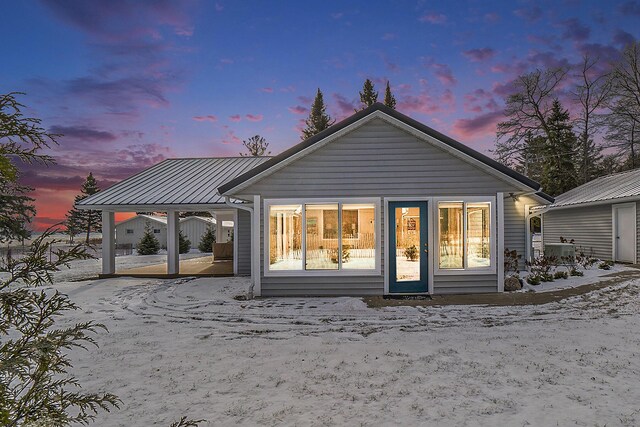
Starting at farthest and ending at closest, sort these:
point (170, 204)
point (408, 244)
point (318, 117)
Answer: point (318, 117)
point (170, 204)
point (408, 244)

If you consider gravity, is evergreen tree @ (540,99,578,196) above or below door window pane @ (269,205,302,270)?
above

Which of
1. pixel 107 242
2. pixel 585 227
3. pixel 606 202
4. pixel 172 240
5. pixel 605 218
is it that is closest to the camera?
pixel 172 240

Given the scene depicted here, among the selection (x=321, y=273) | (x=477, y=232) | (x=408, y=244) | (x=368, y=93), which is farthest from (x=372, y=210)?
(x=368, y=93)

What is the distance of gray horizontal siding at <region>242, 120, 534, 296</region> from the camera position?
870 centimetres

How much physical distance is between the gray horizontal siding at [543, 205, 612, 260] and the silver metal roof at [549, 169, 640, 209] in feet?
1.90

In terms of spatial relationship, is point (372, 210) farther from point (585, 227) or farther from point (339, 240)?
point (585, 227)

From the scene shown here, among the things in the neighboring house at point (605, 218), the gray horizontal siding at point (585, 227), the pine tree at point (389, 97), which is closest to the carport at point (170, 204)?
the neighboring house at point (605, 218)

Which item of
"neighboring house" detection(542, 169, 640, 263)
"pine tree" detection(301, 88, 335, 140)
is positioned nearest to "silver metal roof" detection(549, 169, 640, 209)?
"neighboring house" detection(542, 169, 640, 263)

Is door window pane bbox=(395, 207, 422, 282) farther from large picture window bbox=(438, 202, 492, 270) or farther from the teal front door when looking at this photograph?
large picture window bbox=(438, 202, 492, 270)

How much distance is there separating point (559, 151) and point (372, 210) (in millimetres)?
27151

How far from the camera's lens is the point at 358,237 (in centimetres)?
867

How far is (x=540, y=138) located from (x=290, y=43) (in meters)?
25.1

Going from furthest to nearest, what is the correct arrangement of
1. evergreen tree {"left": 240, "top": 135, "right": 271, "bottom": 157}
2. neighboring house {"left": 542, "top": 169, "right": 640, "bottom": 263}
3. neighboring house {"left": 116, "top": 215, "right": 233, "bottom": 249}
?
evergreen tree {"left": 240, "top": 135, "right": 271, "bottom": 157} < neighboring house {"left": 116, "top": 215, "right": 233, "bottom": 249} < neighboring house {"left": 542, "top": 169, "right": 640, "bottom": 263}

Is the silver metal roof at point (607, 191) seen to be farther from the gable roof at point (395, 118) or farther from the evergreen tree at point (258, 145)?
the evergreen tree at point (258, 145)
